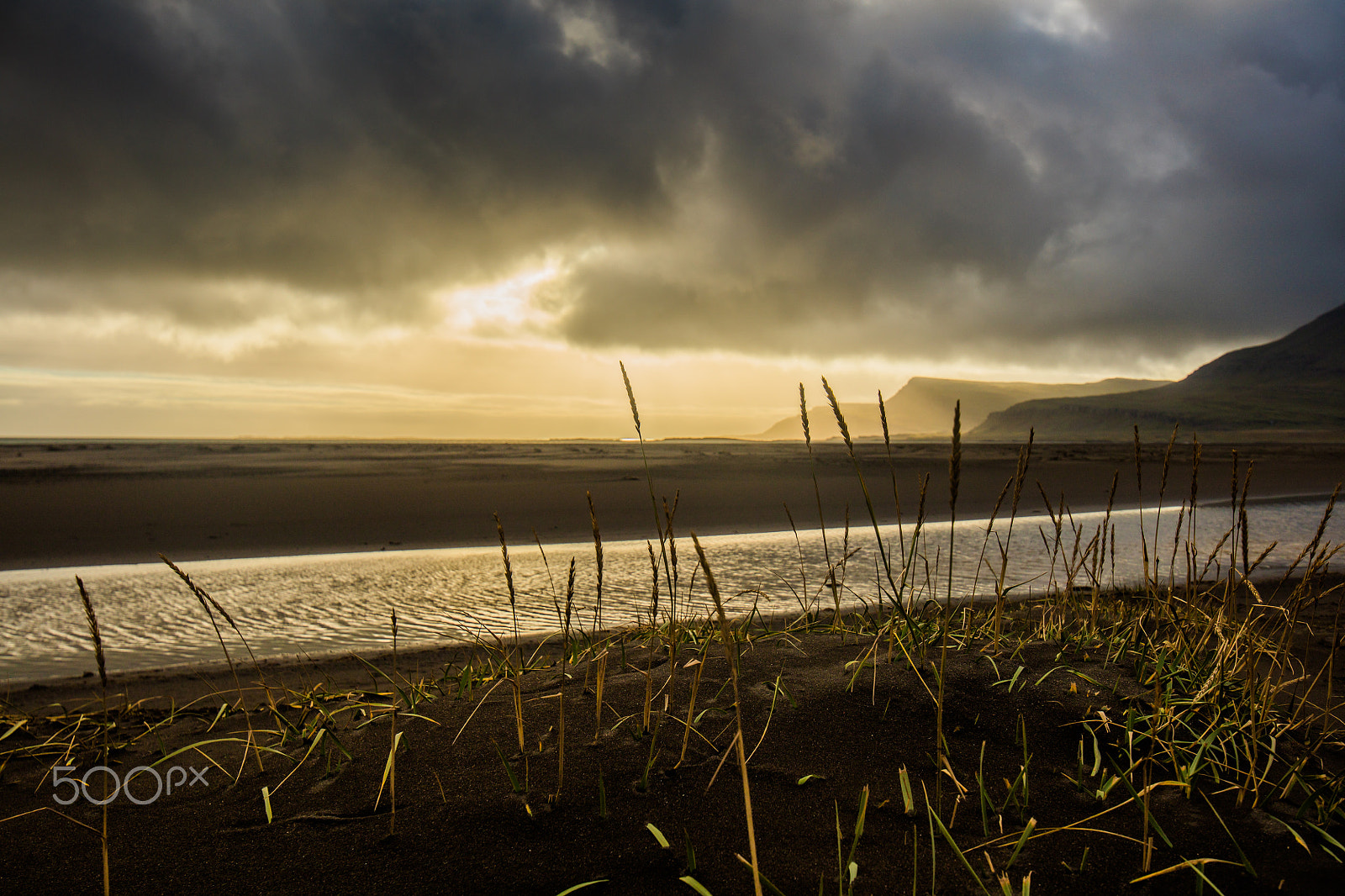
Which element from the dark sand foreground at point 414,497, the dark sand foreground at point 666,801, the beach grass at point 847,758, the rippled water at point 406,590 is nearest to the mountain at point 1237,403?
the dark sand foreground at point 414,497

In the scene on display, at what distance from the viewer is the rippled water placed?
4.37 meters

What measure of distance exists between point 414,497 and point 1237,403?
101 metres

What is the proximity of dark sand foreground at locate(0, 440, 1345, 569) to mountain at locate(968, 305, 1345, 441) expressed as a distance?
54769 millimetres

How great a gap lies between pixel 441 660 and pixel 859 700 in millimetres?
2808

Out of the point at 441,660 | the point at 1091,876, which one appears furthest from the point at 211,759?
the point at 1091,876

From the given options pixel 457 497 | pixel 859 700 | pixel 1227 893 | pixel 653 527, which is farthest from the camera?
pixel 457 497

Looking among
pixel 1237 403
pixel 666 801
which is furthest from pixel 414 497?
pixel 1237 403

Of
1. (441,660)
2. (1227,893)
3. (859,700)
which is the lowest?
(441,660)

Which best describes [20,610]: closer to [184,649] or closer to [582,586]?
[184,649]

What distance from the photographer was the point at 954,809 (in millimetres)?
1548

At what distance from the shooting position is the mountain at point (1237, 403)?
6935 cm

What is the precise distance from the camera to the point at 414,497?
12.6 m

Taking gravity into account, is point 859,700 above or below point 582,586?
above

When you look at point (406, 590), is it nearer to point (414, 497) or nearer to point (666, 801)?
point (666, 801)
